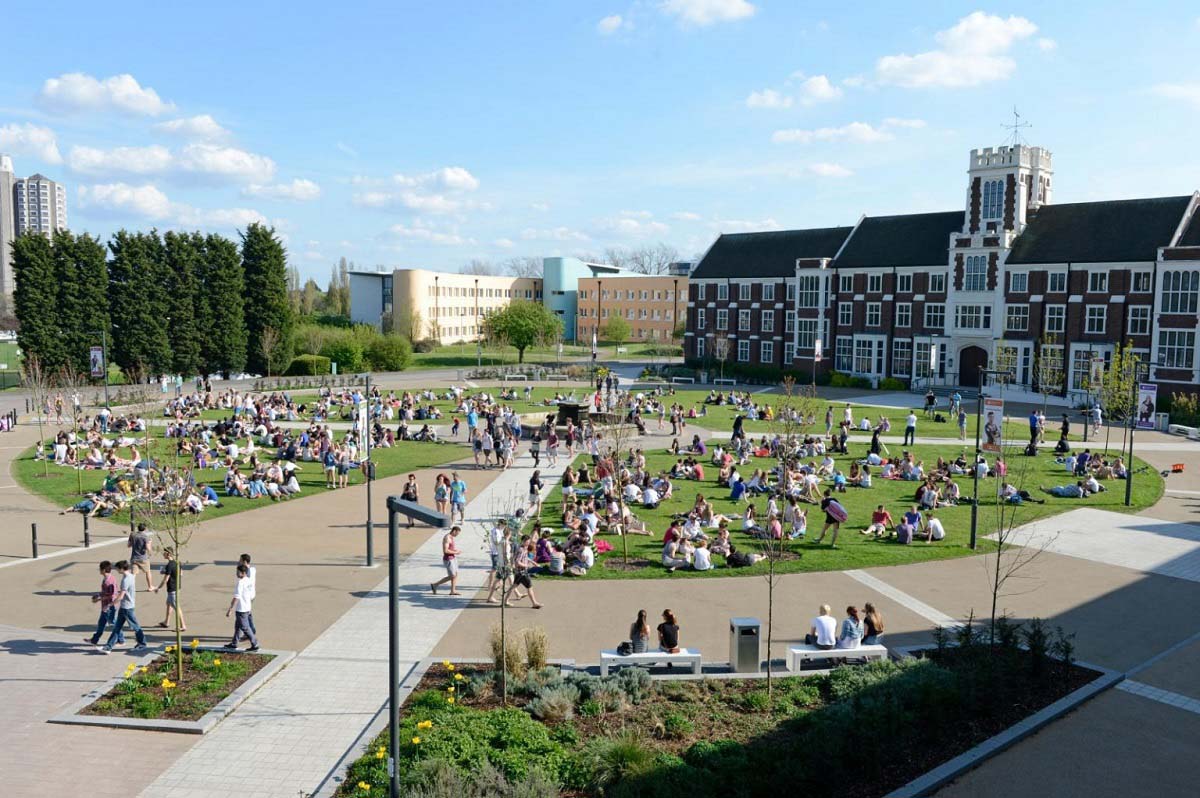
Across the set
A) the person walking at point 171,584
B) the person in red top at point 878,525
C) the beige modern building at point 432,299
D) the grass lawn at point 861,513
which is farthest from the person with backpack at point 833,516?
the beige modern building at point 432,299

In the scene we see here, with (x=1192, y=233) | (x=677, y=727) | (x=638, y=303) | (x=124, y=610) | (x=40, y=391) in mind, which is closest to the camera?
(x=677, y=727)

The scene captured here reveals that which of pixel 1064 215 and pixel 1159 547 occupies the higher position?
pixel 1064 215

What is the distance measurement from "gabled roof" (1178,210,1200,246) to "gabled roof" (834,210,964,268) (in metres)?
14.5

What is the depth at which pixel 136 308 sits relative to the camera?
60.5m

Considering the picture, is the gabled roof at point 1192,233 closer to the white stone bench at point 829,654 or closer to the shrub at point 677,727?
the white stone bench at point 829,654

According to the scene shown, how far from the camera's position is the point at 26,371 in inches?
2205

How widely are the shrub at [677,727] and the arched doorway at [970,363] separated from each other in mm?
55588

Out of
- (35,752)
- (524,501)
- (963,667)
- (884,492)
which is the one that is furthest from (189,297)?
(963,667)

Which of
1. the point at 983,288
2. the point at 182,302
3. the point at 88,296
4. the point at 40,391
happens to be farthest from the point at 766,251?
the point at 40,391

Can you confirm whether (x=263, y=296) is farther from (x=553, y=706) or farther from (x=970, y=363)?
(x=553, y=706)

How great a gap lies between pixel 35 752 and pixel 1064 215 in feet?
204

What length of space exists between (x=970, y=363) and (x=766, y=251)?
71.8 feet

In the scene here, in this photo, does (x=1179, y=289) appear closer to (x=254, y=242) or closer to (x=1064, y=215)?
(x=1064, y=215)

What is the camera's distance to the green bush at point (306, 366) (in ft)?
244
